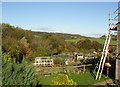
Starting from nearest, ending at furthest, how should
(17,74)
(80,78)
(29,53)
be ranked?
1. (17,74)
2. (80,78)
3. (29,53)

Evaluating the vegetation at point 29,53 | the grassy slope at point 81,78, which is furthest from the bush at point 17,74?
the grassy slope at point 81,78

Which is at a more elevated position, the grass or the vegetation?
the vegetation

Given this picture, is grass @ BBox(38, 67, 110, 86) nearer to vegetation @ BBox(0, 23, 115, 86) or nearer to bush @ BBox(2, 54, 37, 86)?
vegetation @ BBox(0, 23, 115, 86)

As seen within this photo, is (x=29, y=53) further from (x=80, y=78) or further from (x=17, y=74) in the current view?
(x=17, y=74)

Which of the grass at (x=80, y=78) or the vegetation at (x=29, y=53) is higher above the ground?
the vegetation at (x=29, y=53)

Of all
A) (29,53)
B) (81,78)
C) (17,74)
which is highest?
(17,74)

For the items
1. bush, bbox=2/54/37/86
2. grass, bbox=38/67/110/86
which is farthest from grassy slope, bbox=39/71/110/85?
bush, bbox=2/54/37/86

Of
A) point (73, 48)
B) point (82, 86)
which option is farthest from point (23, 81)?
point (73, 48)

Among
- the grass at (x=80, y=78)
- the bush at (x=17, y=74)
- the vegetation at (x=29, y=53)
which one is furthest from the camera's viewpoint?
the grass at (x=80, y=78)

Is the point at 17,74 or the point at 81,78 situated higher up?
the point at 17,74

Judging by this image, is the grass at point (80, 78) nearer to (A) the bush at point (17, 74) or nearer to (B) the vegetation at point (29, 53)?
(B) the vegetation at point (29, 53)

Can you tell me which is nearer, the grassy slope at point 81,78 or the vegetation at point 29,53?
the vegetation at point 29,53

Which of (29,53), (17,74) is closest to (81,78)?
(17,74)

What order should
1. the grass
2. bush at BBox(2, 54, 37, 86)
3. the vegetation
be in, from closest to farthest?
bush at BBox(2, 54, 37, 86), the vegetation, the grass
